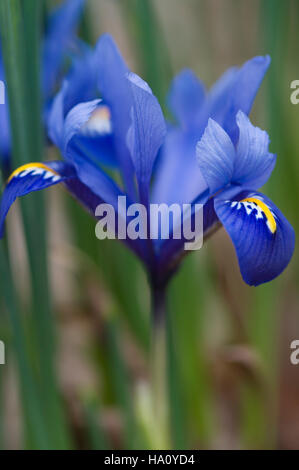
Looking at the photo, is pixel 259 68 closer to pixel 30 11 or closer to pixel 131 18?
pixel 30 11

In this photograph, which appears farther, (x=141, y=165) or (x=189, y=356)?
(x=189, y=356)

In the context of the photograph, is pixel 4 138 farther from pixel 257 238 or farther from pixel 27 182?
pixel 257 238

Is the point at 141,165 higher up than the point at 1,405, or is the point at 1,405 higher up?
the point at 141,165

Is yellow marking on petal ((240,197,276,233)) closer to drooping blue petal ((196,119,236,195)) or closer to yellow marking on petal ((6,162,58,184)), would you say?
drooping blue petal ((196,119,236,195))

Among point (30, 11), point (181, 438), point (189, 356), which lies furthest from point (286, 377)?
point (30, 11)

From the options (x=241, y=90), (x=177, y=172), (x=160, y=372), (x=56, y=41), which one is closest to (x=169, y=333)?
(x=160, y=372)

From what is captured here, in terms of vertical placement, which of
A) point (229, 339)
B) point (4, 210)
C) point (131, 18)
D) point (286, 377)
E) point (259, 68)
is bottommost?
point (286, 377)
